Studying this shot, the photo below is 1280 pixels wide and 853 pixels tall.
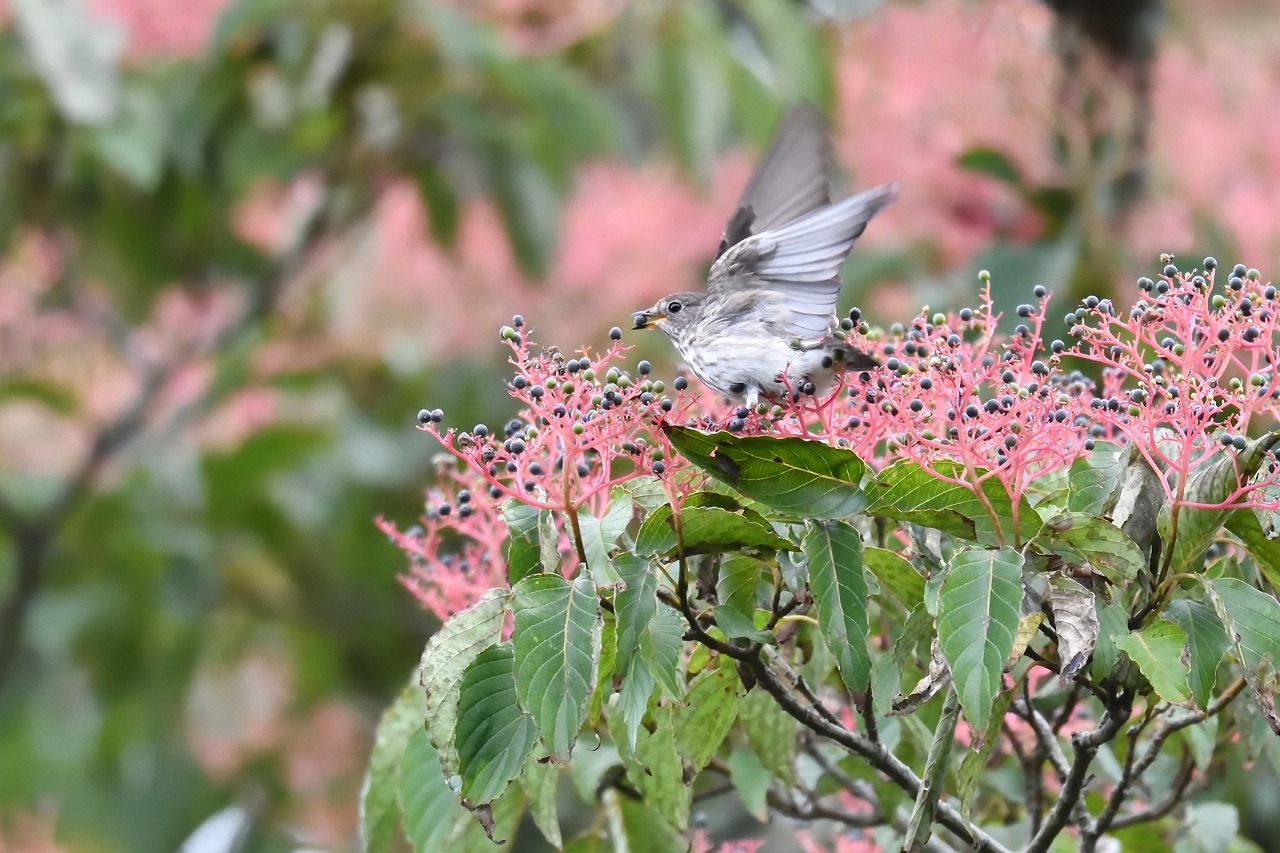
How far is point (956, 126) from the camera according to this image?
14.4ft

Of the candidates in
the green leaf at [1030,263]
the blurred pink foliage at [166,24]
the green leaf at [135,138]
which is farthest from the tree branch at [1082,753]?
the blurred pink foliage at [166,24]

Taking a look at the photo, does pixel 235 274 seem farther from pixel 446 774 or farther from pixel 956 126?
pixel 446 774

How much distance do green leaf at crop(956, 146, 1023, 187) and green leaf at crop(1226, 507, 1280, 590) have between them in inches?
96.5

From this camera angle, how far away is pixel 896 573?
124cm

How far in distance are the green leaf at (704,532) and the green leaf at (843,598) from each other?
0.14 ft

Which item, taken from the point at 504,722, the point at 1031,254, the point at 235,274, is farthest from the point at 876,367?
the point at 235,274

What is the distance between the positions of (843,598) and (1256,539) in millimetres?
312

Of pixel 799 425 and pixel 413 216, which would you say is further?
pixel 413 216

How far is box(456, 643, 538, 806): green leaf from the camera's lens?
1.15 meters

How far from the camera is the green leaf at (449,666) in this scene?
Answer: 1193 mm

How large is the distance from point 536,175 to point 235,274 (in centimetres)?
88

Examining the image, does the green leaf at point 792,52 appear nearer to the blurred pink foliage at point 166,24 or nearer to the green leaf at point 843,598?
the blurred pink foliage at point 166,24

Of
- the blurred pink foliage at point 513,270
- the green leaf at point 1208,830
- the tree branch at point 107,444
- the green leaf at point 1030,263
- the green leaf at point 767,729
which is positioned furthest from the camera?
the blurred pink foliage at point 513,270

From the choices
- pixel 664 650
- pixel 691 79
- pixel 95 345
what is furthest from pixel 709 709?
pixel 95 345
